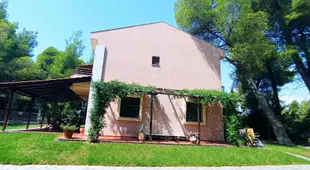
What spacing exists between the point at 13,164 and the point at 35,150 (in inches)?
42.9

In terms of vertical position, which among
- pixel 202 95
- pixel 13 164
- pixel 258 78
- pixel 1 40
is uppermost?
pixel 1 40

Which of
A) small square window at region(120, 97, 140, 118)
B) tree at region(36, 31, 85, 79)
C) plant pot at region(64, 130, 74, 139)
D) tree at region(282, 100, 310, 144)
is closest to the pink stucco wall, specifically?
small square window at region(120, 97, 140, 118)

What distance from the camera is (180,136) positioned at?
12625 millimetres

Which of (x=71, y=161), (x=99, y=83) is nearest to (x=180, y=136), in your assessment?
(x=99, y=83)

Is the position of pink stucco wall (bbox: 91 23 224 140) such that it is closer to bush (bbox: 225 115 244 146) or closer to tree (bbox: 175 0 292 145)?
bush (bbox: 225 115 244 146)

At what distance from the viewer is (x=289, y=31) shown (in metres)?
18.5

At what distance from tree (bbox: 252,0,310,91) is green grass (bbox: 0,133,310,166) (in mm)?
13267

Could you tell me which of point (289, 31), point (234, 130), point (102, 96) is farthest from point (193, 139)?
point (289, 31)

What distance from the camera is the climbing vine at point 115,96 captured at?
9677mm

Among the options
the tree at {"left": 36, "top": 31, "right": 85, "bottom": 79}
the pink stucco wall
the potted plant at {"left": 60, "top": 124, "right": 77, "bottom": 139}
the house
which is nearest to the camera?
the potted plant at {"left": 60, "top": 124, "right": 77, "bottom": 139}

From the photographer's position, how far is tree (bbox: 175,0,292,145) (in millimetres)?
14625

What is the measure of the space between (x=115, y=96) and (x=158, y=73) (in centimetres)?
410

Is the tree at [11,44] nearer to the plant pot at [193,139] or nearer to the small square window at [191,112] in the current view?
the small square window at [191,112]

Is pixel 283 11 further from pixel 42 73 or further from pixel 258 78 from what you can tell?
pixel 42 73
